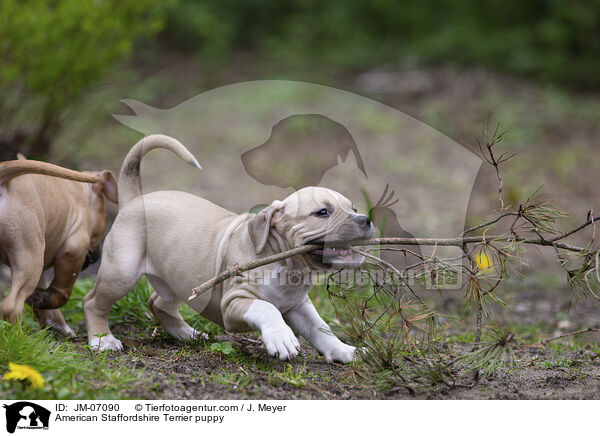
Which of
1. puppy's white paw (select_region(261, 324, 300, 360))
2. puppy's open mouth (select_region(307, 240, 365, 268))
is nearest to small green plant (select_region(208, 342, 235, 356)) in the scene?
puppy's white paw (select_region(261, 324, 300, 360))

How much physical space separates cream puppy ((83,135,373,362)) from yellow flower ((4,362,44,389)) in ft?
2.70

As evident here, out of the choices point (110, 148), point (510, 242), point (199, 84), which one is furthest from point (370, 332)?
point (199, 84)

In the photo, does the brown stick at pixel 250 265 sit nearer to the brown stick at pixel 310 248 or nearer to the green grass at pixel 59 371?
the brown stick at pixel 310 248

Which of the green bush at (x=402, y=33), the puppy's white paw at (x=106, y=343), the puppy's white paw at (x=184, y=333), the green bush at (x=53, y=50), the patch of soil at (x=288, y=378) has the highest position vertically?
the green bush at (x=402, y=33)

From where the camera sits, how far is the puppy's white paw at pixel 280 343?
11.5ft

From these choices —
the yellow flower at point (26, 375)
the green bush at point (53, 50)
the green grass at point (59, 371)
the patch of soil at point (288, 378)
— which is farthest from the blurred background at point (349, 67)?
the yellow flower at point (26, 375)

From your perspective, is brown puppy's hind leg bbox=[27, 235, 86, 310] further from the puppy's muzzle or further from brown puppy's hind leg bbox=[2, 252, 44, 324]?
the puppy's muzzle

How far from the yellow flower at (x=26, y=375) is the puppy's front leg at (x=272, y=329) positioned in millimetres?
1062

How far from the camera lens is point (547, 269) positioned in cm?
728

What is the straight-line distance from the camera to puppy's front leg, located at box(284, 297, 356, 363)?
158 inches

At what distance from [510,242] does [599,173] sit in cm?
671

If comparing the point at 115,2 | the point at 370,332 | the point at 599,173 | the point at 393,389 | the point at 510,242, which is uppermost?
the point at 115,2

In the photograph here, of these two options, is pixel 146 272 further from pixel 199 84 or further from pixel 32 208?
pixel 199 84
